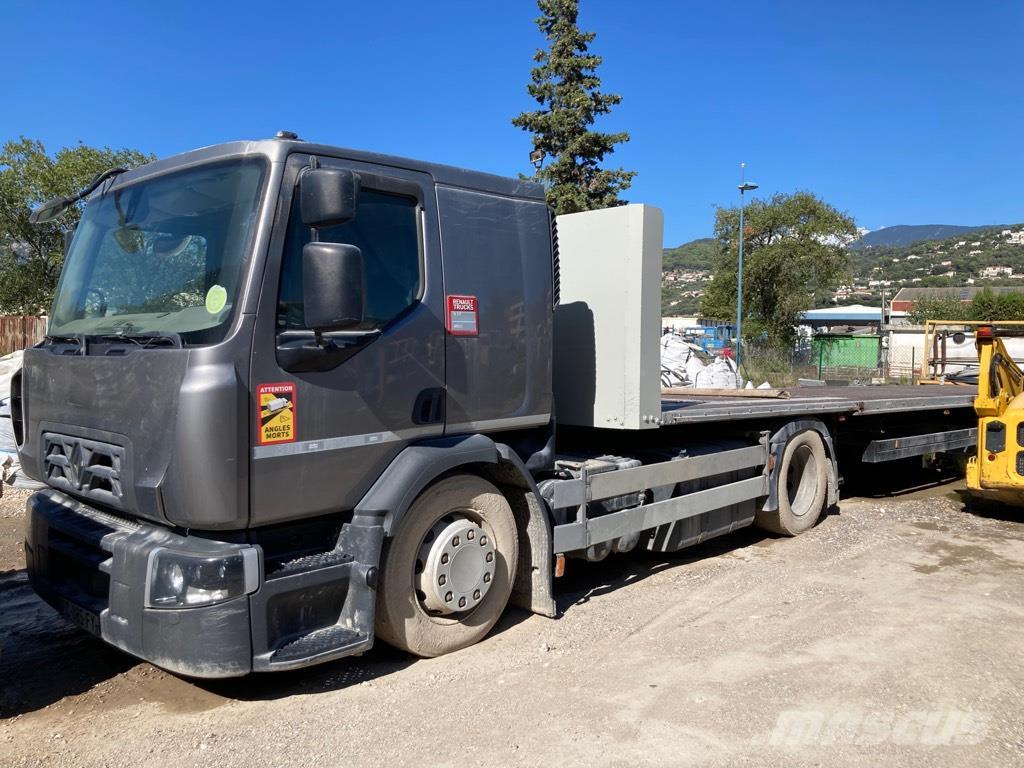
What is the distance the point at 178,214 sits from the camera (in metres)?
3.97

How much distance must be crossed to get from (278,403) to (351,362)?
0.42m

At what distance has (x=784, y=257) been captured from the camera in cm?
3600

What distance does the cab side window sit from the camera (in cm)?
365

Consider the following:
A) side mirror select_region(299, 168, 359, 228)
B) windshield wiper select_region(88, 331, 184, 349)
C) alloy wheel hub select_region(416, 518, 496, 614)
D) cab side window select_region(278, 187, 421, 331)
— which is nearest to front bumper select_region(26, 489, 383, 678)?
alloy wheel hub select_region(416, 518, 496, 614)

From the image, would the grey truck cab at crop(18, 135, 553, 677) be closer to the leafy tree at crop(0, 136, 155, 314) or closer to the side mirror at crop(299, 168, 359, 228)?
the side mirror at crop(299, 168, 359, 228)

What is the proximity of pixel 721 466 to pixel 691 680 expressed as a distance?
233cm

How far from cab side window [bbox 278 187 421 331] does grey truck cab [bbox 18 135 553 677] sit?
11 millimetres

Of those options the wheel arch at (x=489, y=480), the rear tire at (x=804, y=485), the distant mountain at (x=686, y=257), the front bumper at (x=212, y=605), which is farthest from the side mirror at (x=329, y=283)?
the distant mountain at (x=686, y=257)

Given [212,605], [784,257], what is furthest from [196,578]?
[784,257]

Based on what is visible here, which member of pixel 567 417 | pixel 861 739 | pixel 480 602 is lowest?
pixel 861 739

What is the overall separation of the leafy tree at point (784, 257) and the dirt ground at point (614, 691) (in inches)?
1263

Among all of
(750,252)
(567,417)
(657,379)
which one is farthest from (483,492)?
(750,252)

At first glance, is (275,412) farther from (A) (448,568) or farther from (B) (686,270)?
(B) (686,270)

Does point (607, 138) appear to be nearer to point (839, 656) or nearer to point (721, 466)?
point (721, 466)
